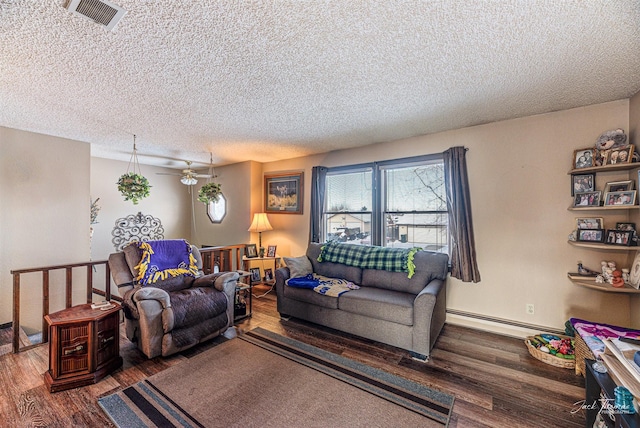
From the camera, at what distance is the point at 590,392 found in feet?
5.27

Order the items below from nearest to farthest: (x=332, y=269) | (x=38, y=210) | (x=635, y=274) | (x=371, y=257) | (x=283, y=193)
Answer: (x=635, y=274), (x=371, y=257), (x=38, y=210), (x=332, y=269), (x=283, y=193)

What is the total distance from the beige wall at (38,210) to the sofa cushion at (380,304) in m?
4.13

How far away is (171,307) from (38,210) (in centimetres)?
284

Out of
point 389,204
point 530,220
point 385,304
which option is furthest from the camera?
point 389,204

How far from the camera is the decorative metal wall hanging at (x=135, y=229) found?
552 cm

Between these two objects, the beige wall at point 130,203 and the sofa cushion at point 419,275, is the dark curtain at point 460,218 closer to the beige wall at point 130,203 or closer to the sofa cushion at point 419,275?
the sofa cushion at point 419,275

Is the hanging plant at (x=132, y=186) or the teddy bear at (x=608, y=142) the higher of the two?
the teddy bear at (x=608, y=142)

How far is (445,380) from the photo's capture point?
7.36ft

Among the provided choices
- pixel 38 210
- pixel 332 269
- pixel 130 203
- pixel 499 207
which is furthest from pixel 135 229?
pixel 499 207

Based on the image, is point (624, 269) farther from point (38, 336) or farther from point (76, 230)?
point (76, 230)

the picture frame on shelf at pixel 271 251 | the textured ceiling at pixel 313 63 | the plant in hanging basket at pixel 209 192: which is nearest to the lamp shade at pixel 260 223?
the picture frame on shelf at pixel 271 251

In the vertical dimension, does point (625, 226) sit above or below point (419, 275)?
above

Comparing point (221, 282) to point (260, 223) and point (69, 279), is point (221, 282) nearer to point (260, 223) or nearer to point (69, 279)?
point (69, 279)

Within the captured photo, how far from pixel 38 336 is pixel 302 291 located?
3311 mm
